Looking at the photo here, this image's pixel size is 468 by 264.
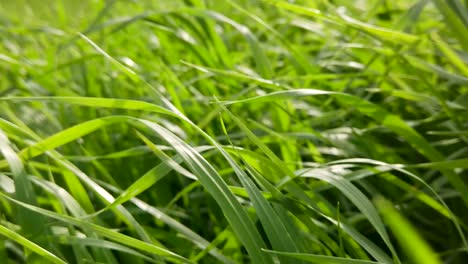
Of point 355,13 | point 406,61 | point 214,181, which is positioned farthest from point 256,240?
point 355,13

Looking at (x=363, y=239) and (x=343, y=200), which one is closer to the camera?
(x=363, y=239)

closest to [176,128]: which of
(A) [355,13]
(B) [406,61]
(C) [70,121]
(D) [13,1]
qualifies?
(C) [70,121]

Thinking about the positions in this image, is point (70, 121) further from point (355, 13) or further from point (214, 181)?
point (355, 13)

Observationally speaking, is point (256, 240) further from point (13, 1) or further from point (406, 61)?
point (13, 1)

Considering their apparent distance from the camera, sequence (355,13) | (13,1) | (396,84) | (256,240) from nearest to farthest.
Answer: (256,240) < (396,84) < (355,13) < (13,1)

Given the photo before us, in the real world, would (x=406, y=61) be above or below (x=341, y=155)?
above

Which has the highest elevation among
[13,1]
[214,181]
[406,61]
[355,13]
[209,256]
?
[13,1]

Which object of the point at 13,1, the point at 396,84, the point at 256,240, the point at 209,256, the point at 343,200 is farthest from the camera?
the point at 13,1
